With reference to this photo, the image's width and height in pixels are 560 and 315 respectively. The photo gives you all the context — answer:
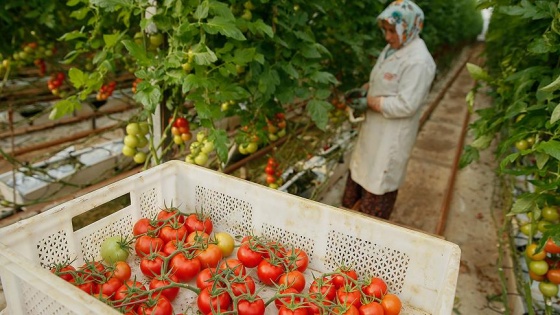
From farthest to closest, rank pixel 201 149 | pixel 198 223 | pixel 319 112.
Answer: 1. pixel 319 112
2. pixel 201 149
3. pixel 198 223

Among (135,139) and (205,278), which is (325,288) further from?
(135,139)

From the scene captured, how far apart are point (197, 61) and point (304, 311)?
3.16ft

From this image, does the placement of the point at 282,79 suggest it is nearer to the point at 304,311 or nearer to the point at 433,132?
the point at 304,311

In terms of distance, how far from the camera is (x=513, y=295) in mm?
2594

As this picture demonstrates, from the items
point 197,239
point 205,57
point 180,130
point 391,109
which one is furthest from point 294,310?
point 391,109

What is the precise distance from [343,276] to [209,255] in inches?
17.4

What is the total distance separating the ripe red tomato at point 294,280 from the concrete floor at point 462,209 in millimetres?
1662

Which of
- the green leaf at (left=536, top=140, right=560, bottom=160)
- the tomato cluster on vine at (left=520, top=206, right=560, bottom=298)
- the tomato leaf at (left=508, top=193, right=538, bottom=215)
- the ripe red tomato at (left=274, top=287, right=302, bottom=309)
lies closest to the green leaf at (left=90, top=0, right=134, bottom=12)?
the ripe red tomato at (left=274, top=287, right=302, bottom=309)

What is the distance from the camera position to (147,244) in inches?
52.4

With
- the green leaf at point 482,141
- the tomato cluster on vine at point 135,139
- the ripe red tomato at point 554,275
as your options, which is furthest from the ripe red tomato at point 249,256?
the green leaf at point 482,141

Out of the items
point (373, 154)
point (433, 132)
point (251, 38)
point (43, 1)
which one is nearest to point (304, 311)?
point (251, 38)

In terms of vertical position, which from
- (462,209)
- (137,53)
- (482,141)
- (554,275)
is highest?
(137,53)

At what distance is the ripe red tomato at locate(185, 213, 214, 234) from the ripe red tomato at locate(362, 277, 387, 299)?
1.95ft

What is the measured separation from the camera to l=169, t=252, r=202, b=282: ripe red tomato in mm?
1265
